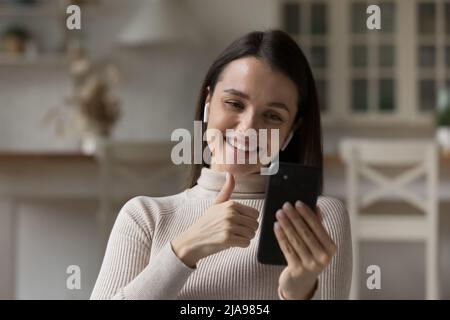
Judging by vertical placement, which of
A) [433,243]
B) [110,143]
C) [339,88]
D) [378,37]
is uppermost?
[378,37]

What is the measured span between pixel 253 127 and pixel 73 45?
3.19 metres

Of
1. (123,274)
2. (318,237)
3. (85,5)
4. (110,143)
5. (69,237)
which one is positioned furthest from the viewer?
(85,5)

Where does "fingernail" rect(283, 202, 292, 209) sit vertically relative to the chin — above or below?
below

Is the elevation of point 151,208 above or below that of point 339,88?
below

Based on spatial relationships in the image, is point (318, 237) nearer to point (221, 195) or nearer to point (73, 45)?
point (221, 195)

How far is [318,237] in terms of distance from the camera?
1.60 ft

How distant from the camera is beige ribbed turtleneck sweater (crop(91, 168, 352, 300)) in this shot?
544mm

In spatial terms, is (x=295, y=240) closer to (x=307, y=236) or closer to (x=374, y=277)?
(x=307, y=236)

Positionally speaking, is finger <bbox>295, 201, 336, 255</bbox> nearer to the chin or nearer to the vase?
the chin

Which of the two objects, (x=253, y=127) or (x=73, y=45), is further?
(x=73, y=45)

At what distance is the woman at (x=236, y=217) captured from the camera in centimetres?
50

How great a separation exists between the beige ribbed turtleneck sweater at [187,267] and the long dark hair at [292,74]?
0.14 ft

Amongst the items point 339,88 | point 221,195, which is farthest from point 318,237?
point 339,88

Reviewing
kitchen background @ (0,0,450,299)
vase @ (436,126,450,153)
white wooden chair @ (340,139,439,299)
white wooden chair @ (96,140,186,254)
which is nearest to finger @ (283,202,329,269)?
white wooden chair @ (96,140,186,254)
